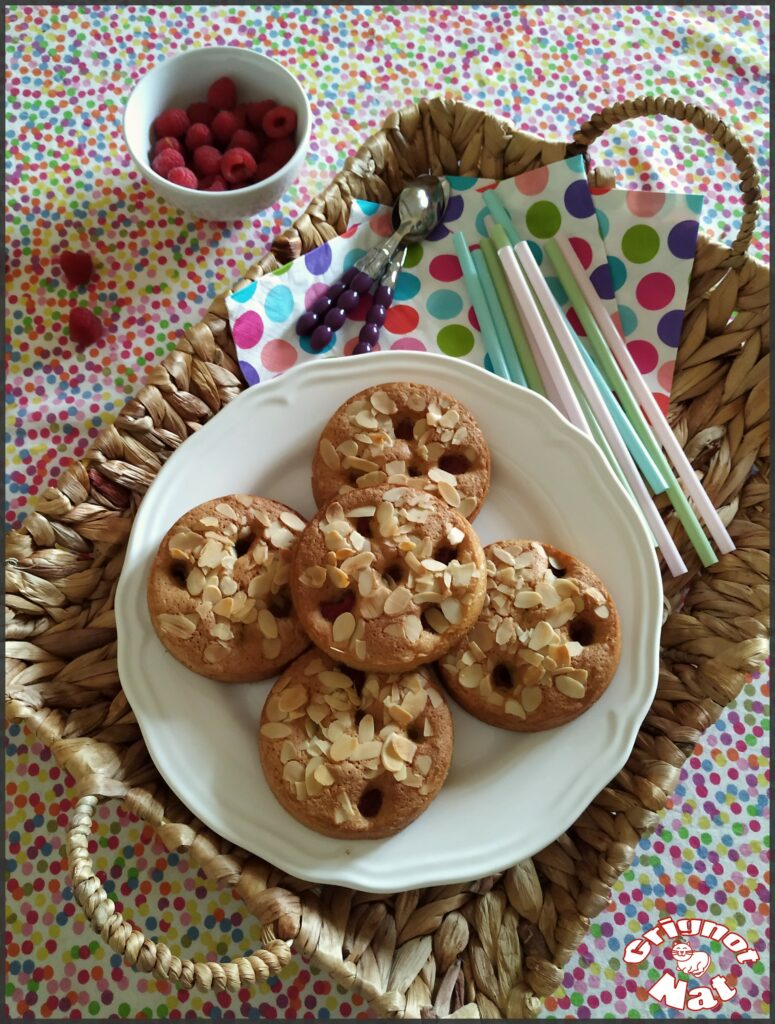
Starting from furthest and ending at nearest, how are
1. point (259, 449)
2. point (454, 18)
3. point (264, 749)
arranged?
point (454, 18)
point (259, 449)
point (264, 749)

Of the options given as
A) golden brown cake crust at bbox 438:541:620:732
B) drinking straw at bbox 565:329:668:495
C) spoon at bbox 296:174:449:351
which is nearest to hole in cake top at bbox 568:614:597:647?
golden brown cake crust at bbox 438:541:620:732

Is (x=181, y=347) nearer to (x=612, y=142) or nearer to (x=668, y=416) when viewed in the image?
(x=668, y=416)

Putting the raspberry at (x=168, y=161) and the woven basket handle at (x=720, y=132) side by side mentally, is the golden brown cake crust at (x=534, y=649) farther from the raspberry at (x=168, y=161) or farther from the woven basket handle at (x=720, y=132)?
the raspberry at (x=168, y=161)

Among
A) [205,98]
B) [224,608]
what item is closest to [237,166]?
[205,98]

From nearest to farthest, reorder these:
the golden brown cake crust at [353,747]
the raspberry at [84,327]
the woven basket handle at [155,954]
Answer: the woven basket handle at [155,954] → the golden brown cake crust at [353,747] → the raspberry at [84,327]

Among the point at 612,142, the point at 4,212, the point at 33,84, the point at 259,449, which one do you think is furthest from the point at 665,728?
the point at 33,84

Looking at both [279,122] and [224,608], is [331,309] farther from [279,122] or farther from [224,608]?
[224,608]

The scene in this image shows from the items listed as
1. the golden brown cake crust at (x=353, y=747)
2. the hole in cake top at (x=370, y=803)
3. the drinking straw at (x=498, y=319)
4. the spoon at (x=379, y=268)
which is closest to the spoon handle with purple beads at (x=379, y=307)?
the spoon at (x=379, y=268)
